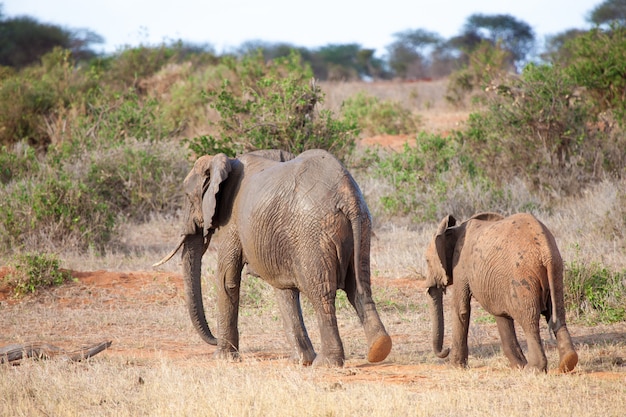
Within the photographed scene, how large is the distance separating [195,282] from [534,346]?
3.08 m

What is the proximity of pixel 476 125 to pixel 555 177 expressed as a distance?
2049 millimetres

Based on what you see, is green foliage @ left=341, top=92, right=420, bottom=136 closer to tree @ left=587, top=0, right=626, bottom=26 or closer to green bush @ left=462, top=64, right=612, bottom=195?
green bush @ left=462, top=64, right=612, bottom=195

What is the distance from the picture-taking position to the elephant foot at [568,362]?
229 inches

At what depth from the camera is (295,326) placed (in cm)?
699

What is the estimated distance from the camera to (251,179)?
7.02 m

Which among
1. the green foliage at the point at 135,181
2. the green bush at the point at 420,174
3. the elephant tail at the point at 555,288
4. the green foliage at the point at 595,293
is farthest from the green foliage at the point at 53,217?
the elephant tail at the point at 555,288

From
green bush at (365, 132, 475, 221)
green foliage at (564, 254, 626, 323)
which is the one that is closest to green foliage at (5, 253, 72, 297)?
green bush at (365, 132, 475, 221)

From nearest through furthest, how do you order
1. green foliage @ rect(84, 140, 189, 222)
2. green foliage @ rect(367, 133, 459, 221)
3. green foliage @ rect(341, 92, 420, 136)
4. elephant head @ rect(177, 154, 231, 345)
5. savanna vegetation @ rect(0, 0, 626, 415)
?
elephant head @ rect(177, 154, 231, 345), savanna vegetation @ rect(0, 0, 626, 415), green foliage @ rect(367, 133, 459, 221), green foliage @ rect(84, 140, 189, 222), green foliage @ rect(341, 92, 420, 136)

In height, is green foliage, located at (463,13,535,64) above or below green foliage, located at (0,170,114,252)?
above

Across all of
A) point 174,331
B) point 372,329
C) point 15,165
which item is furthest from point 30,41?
point 372,329

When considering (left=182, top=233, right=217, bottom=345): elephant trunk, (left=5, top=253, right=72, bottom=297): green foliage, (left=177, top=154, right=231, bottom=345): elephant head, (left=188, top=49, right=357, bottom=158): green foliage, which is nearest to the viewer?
(left=177, top=154, right=231, bottom=345): elephant head

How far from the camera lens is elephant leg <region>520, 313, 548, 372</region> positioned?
5.89 m

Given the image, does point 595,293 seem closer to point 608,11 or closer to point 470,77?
point 470,77

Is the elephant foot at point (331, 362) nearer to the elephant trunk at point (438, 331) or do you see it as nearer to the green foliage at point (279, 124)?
the elephant trunk at point (438, 331)
